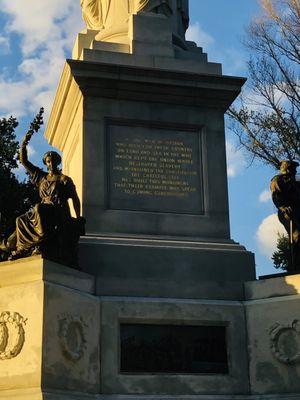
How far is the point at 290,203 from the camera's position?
1165 cm

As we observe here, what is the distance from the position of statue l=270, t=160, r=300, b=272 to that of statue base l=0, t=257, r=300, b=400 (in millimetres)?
589

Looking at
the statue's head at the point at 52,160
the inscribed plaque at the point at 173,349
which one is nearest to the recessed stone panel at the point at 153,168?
the statue's head at the point at 52,160

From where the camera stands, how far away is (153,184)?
12.1m

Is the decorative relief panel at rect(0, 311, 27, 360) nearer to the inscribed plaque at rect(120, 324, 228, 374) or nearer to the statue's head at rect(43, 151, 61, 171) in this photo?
the inscribed plaque at rect(120, 324, 228, 374)

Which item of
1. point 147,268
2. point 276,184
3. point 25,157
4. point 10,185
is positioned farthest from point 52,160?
point 10,185

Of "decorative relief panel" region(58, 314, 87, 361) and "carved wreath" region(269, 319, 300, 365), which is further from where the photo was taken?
"carved wreath" region(269, 319, 300, 365)

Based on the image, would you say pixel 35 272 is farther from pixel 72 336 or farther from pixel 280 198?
pixel 280 198

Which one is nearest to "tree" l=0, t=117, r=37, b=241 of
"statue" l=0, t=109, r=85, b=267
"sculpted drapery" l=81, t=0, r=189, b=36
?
"sculpted drapery" l=81, t=0, r=189, b=36

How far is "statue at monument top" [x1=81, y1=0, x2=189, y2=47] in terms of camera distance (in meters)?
13.6

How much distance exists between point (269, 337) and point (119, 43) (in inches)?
225

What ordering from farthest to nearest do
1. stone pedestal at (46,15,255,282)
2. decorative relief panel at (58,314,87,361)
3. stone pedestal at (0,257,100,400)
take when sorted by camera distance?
stone pedestal at (46,15,255,282) → decorative relief panel at (58,314,87,361) → stone pedestal at (0,257,100,400)

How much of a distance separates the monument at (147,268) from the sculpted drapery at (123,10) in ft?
0.16

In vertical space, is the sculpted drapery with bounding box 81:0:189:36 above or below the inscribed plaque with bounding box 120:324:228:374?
above

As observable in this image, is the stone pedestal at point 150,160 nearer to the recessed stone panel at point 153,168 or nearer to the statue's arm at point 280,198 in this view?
the recessed stone panel at point 153,168
